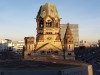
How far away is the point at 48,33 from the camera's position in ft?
221

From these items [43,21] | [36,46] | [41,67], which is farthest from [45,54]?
[41,67]

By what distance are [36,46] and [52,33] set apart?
14.4ft

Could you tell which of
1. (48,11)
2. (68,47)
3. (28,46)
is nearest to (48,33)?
(48,11)

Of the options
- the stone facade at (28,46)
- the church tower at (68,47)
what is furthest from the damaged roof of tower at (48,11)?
the stone facade at (28,46)

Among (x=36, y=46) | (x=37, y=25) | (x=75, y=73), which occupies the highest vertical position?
(x=37, y=25)

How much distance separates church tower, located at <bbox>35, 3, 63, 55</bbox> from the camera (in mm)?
66375

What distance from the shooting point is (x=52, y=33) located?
6731 cm

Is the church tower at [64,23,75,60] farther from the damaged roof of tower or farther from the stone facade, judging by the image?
the stone facade

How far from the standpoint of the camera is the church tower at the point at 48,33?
66.4 meters

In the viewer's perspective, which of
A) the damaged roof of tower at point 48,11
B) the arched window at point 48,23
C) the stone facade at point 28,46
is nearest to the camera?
the stone facade at point 28,46

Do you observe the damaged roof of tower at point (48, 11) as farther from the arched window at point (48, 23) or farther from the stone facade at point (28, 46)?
the stone facade at point (28, 46)

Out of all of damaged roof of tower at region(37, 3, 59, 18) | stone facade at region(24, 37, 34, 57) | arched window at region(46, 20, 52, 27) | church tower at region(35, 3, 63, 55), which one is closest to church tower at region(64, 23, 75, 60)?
church tower at region(35, 3, 63, 55)

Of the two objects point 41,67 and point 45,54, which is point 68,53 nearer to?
point 45,54

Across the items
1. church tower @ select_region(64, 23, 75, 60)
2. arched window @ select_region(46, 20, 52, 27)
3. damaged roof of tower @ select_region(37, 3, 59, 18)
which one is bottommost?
church tower @ select_region(64, 23, 75, 60)
